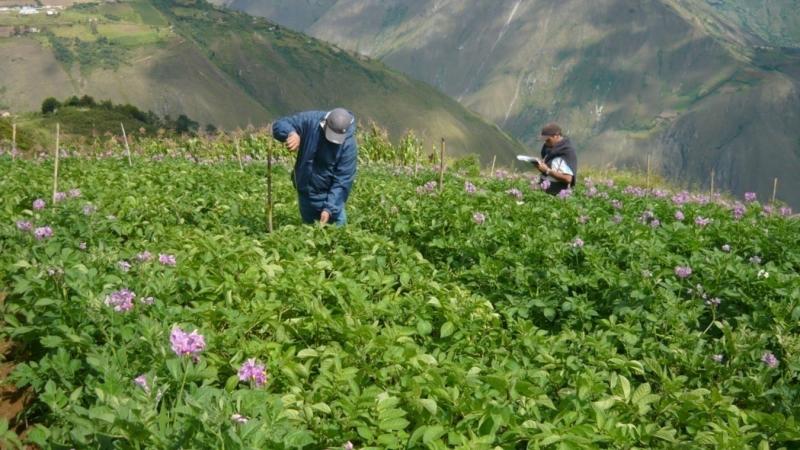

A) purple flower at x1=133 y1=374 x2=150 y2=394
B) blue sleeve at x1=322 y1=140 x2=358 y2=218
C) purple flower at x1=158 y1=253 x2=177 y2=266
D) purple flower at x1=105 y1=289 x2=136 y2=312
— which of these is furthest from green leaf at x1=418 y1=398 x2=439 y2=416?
blue sleeve at x1=322 y1=140 x2=358 y2=218

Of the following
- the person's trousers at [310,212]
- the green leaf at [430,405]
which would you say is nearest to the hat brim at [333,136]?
the person's trousers at [310,212]

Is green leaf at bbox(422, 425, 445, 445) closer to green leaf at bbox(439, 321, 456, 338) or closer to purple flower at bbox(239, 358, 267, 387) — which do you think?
purple flower at bbox(239, 358, 267, 387)

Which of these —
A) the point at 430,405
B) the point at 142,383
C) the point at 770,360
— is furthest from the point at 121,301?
the point at 770,360

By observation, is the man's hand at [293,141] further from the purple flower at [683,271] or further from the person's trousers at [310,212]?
the purple flower at [683,271]

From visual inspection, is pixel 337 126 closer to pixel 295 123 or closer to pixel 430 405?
pixel 295 123

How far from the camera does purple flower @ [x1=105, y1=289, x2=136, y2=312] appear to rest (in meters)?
4.56

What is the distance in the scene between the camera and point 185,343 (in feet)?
12.5

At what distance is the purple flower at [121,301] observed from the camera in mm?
4562

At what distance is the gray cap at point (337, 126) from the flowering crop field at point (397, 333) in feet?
3.35

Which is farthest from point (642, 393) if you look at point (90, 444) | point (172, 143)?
point (172, 143)

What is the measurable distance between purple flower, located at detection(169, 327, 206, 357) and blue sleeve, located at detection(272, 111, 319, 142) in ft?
15.0

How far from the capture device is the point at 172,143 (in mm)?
24781

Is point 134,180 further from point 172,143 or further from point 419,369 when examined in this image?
point 172,143

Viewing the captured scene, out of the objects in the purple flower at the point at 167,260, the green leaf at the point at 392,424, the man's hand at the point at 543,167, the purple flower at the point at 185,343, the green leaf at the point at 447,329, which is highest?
the purple flower at the point at 185,343
